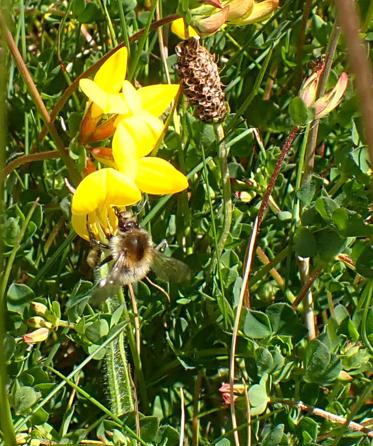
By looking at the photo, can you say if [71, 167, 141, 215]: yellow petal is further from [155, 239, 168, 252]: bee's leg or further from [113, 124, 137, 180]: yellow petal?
[155, 239, 168, 252]: bee's leg

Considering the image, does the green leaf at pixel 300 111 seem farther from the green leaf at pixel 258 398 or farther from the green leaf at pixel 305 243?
the green leaf at pixel 258 398

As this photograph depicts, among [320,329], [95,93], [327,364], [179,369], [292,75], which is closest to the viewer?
[95,93]

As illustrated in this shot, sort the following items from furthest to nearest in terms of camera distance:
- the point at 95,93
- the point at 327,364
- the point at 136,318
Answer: the point at 136,318 < the point at 327,364 < the point at 95,93

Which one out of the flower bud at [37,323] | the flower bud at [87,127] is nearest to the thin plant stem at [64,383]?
the flower bud at [37,323]

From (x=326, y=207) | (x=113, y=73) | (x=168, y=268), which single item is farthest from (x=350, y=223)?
(x=113, y=73)

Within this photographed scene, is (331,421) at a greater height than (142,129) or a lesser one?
lesser

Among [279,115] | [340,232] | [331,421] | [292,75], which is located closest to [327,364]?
[331,421]

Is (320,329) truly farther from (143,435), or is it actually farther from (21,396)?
(21,396)
